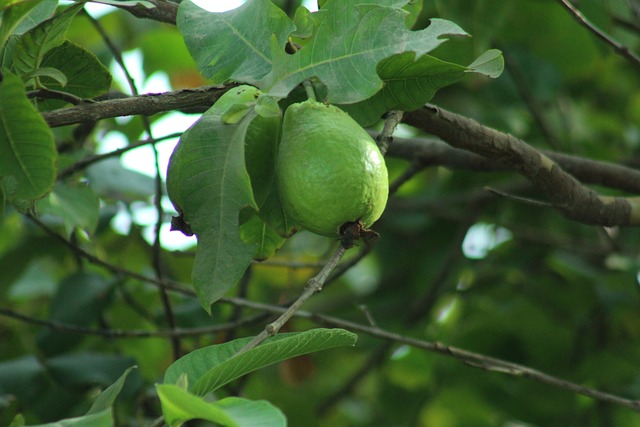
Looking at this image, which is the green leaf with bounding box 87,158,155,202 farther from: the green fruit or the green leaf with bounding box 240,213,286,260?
the green fruit

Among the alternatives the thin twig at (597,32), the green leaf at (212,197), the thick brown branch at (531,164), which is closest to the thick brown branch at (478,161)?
the thick brown branch at (531,164)

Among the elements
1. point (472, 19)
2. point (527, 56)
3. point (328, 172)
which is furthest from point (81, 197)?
point (527, 56)

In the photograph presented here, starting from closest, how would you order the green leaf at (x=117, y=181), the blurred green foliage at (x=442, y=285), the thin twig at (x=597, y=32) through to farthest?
the thin twig at (x=597, y=32) → the blurred green foliage at (x=442, y=285) → the green leaf at (x=117, y=181)

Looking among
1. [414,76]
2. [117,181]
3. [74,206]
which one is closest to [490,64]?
[414,76]

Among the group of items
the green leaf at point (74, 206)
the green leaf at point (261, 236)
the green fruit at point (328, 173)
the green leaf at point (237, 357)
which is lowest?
the green leaf at point (74, 206)

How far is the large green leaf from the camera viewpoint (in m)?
0.99

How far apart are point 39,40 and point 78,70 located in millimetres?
133

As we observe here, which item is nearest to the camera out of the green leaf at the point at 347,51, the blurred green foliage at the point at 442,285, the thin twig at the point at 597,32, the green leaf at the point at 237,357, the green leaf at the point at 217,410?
the green leaf at the point at 217,410

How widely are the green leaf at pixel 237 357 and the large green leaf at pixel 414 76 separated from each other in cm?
34

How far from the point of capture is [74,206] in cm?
155

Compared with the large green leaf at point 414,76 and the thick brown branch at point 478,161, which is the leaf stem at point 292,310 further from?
the thick brown branch at point 478,161

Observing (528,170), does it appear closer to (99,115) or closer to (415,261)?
(99,115)

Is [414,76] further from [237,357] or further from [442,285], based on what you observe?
[442,285]

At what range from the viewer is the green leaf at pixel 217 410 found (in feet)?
2.30
